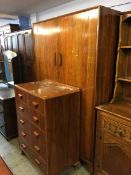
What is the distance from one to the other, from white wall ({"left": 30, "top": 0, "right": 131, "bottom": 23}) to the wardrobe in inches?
32.7

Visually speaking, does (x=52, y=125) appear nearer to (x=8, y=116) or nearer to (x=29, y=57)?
(x=8, y=116)

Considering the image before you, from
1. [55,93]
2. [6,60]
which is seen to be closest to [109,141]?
[55,93]

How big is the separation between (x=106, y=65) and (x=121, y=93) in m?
0.41

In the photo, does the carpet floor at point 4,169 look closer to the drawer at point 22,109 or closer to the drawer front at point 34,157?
the drawer front at point 34,157

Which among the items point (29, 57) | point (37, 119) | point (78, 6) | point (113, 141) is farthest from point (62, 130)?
point (78, 6)

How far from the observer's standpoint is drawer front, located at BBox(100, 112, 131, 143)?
53.9 inches

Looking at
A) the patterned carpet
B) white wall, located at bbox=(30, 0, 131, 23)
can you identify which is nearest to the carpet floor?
the patterned carpet

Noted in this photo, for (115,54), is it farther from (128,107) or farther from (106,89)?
(128,107)

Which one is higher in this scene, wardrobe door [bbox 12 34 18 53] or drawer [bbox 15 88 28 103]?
wardrobe door [bbox 12 34 18 53]

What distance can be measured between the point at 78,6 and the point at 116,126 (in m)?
2.48

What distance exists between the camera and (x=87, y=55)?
162 centimetres

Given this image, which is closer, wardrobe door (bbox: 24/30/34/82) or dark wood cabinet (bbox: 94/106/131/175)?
dark wood cabinet (bbox: 94/106/131/175)

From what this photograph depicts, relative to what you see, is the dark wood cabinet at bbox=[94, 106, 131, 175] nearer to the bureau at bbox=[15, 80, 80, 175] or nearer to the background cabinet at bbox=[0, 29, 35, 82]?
the bureau at bbox=[15, 80, 80, 175]

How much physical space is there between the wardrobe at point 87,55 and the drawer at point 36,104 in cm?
49
